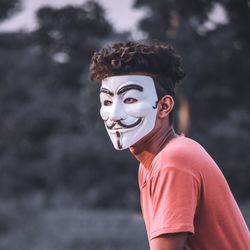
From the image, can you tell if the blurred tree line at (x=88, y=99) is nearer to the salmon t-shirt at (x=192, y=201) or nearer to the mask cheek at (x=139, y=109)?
the mask cheek at (x=139, y=109)

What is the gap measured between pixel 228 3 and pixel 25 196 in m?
11.9

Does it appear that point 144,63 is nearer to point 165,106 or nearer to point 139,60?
point 139,60

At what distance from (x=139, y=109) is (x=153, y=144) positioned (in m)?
0.22

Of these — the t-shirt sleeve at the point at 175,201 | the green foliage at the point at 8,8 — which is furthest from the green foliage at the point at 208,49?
the t-shirt sleeve at the point at 175,201

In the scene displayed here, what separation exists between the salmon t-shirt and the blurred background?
13.3 meters

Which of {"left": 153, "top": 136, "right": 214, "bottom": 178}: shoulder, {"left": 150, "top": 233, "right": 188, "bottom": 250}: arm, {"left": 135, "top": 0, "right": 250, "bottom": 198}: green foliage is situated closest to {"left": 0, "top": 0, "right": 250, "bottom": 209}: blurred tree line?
{"left": 135, "top": 0, "right": 250, "bottom": 198}: green foliage

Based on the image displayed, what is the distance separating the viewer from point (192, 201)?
2.79 m

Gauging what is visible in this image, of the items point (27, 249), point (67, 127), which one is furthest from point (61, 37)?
point (27, 249)

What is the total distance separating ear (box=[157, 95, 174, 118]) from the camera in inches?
128

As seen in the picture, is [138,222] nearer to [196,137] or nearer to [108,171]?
[196,137]

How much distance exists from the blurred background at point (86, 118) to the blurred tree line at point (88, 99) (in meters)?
0.04

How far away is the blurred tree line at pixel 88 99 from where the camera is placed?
21.2 meters

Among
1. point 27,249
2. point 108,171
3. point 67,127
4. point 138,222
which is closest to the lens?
point 27,249

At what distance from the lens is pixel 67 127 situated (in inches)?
1160
